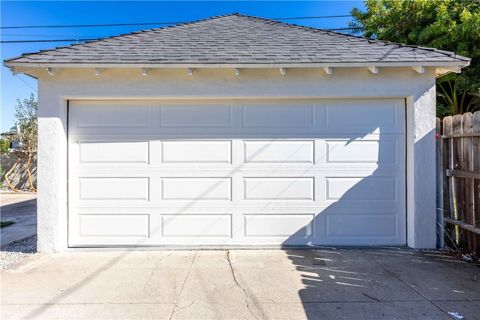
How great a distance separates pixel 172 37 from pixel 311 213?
4.11 m


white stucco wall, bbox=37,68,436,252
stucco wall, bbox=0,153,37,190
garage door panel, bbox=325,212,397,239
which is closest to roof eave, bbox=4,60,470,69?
white stucco wall, bbox=37,68,436,252

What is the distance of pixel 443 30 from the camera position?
8.20m

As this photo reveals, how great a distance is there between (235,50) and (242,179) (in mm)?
2170

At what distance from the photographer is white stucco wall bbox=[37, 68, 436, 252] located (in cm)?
514

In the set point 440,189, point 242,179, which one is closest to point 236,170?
point 242,179

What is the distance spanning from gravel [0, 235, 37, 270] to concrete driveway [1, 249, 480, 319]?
29 centimetres

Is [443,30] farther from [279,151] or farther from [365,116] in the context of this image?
[279,151]

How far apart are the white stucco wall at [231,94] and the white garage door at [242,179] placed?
0.57 ft

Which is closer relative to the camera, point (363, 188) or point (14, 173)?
point (363, 188)

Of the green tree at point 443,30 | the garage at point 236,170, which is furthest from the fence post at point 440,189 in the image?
the green tree at point 443,30

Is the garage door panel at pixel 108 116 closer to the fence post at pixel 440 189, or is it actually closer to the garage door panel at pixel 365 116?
the garage door panel at pixel 365 116

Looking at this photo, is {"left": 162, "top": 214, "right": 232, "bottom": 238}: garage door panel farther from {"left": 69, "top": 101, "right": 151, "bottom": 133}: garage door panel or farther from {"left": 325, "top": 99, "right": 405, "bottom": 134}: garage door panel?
{"left": 325, "top": 99, "right": 405, "bottom": 134}: garage door panel

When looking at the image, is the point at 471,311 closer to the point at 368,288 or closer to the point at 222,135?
the point at 368,288

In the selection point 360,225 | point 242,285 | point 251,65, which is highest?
point 251,65
